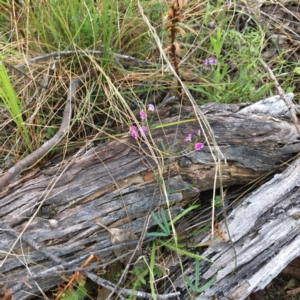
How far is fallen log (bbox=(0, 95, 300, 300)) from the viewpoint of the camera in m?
1.34

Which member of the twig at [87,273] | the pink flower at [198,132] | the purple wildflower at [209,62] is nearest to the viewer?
the twig at [87,273]

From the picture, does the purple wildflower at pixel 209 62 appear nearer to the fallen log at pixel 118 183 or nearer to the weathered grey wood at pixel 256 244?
the fallen log at pixel 118 183

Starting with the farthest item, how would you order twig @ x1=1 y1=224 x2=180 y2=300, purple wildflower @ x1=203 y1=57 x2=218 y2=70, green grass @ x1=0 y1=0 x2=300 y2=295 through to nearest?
purple wildflower @ x1=203 y1=57 x2=218 y2=70, green grass @ x1=0 y1=0 x2=300 y2=295, twig @ x1=1 y1=224 x2=180 y2=300

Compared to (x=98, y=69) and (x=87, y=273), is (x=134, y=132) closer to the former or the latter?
(x=98, y=69)

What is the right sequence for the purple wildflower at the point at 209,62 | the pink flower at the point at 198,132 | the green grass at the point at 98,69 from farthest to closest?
the purple wildflower at the point at 209,62 < the green grass at the point at 98,69 < the pink flower at the point at 198,132

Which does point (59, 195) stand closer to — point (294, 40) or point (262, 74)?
point (262, 74)

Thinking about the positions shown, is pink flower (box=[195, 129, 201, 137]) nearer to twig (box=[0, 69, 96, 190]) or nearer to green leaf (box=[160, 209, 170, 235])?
green leaf (box=[160, 209, 170, 235])

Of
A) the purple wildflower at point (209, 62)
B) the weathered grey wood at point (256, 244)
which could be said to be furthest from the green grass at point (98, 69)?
the weathered grey wood at point (256, 244)

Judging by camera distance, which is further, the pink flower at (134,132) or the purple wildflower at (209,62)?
the purple wildflower at (209,62)

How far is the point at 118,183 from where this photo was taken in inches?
57.1

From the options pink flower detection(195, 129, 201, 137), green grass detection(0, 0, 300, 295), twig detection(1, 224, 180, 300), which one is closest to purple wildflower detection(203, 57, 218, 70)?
green grass detection(0, 0, 300, 295)

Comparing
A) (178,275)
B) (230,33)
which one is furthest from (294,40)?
(178,275)

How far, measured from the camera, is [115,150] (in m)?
1.51

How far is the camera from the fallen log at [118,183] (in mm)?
1338
